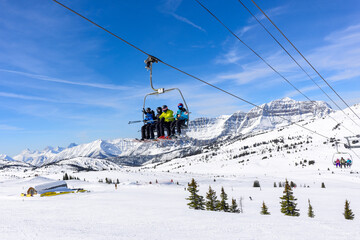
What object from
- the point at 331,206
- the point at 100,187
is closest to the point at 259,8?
the point at 331,206

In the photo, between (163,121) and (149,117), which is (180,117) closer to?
(163,121)

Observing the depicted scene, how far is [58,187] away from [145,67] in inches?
1123

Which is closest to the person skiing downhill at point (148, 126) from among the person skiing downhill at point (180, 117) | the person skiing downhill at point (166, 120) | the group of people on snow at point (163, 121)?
the group of people on snow at point (163, 121)

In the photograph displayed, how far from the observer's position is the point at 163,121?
17453mm

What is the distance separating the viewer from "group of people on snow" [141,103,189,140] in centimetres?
1674

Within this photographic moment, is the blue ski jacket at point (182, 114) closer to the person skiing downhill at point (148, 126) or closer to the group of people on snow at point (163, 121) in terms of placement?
the group of people on snow at point (163, 121)

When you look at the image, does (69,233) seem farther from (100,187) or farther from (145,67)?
(100,187)

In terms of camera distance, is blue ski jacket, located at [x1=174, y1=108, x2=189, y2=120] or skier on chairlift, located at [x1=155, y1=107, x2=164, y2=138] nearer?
blue ski jacket, located at [x1=174, y1=108, x2=189, y2=120]

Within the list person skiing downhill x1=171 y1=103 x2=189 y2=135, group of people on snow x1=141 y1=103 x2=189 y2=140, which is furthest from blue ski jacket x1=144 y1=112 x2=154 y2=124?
person skiing downhill x1=171 y1=103 x2=189 y2=135

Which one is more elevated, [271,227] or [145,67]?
[145,67]

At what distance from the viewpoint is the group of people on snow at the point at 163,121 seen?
→ 16.7m

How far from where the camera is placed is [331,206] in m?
27.7

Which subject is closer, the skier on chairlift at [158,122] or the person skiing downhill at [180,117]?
the person skiing downhill at [180,117]

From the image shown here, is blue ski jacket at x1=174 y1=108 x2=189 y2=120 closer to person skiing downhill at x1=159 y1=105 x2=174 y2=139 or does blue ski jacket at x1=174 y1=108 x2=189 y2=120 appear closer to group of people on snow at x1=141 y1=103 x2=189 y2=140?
group of people on snow at x1=141 y1=103 x2=189 y2=140
